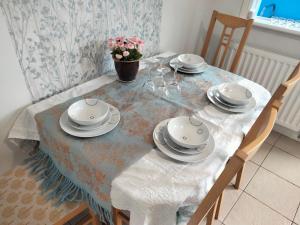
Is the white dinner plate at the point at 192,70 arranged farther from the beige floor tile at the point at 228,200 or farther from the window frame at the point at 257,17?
the beige floor tile at the point at 228,200

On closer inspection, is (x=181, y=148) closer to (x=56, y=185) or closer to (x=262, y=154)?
(x=56, y=185)

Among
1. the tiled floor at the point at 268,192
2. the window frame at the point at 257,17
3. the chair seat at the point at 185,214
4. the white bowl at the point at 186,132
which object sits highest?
the window frame at the point at 257,17

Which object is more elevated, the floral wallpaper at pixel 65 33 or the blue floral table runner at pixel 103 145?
the floral wallpaper at pixel 65 33

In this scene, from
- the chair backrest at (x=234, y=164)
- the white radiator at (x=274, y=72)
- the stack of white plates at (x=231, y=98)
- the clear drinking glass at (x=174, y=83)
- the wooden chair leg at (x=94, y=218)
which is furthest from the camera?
the white radiator at (x=274, y=72)

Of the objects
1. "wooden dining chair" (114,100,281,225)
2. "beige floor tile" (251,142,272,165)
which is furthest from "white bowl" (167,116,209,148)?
"beige floor tile" (251,142,272,165)

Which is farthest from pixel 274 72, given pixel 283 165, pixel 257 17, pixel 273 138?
pixel 283 165

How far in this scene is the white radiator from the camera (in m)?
1.72

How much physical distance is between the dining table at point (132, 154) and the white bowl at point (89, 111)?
0.07 metres

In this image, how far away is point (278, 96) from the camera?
2.83 ft

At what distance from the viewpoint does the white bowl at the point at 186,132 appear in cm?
84

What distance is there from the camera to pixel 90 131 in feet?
2.86

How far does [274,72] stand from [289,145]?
→ 681 millimetres

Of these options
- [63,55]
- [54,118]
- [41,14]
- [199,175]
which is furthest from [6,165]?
[199,175]

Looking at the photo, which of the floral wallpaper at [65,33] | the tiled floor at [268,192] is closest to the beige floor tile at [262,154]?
the tiled floor at [268,192]
